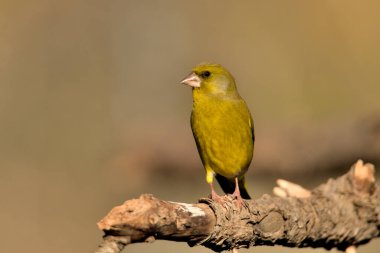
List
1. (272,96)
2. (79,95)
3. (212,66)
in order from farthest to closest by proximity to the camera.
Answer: (79,95), (272,96), (212,66)

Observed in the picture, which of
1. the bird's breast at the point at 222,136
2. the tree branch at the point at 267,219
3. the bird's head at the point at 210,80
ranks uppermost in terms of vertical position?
the bird's head at the point at 210,80

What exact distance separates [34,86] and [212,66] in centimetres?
877

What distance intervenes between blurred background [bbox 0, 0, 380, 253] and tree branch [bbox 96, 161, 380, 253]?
2689 mm

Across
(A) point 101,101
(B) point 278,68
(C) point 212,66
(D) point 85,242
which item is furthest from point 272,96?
(C) point 212,66

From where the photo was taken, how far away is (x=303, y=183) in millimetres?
8375

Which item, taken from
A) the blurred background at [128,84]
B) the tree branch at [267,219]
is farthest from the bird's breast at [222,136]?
the blurred background at [128,84]

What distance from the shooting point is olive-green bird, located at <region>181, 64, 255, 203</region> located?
620 centimetres

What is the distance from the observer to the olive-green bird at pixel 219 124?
6203 mm

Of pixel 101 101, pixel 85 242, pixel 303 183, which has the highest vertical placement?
pixel 101 101

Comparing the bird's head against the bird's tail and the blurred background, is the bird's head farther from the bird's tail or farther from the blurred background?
the blurred background

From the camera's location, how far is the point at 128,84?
1280 centimetres

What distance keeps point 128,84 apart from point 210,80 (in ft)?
21.3

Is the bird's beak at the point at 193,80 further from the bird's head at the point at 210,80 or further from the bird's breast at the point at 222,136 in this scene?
the bird's breast at the point at 222,136

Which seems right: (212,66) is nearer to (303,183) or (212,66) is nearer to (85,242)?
(303,183)
